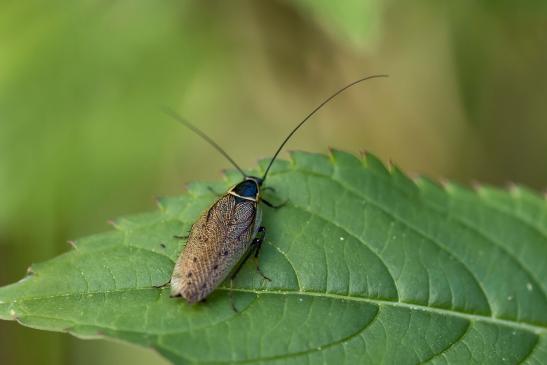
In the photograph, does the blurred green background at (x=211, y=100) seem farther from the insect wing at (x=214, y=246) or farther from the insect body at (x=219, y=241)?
the insect wing at (x=214, y=246)

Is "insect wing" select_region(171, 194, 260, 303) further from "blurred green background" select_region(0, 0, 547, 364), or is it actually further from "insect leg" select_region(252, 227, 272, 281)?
Answer: "blurred green background" select_region(0, 0, 547, 364)

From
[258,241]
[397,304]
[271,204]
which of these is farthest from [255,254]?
[397,304]

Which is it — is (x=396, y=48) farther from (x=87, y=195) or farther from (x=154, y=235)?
(x=154, y=235)

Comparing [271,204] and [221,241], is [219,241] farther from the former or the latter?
[271,204]

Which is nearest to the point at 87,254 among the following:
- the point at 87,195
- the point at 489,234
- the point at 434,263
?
the point at 434,263

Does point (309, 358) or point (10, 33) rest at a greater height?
point (10, 33)

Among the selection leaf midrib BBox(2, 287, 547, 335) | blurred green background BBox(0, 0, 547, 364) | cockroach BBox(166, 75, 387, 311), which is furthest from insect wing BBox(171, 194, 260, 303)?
blurred green background BBox(0, 0, 547, 364)
